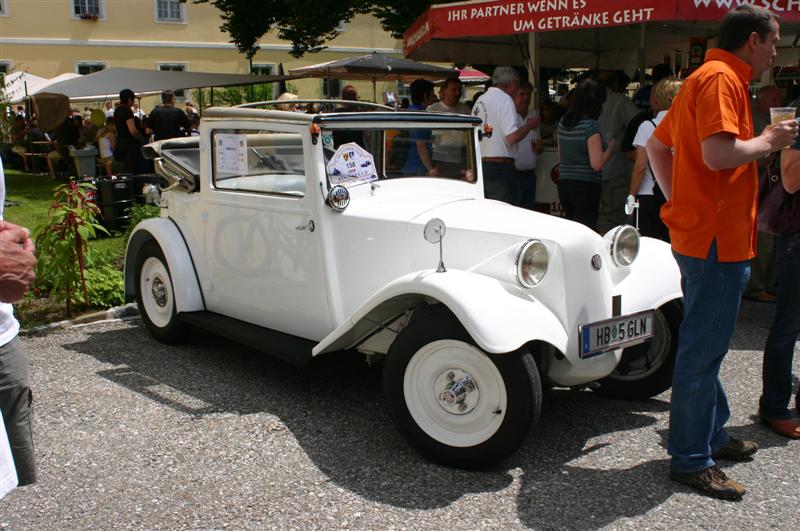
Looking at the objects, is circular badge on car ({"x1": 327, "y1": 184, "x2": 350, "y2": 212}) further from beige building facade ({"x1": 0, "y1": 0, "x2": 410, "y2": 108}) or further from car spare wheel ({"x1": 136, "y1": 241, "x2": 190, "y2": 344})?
beige building facade ({"x1": 0, "y1": 0, "x2": 410, "y2": 108})

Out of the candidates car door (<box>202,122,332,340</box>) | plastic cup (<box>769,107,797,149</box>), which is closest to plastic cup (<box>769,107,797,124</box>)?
plastic cup (<box>769,107,797,149</box>)

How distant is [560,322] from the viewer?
12.0 feet

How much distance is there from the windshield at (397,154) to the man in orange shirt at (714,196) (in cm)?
180

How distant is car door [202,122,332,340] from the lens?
441cm

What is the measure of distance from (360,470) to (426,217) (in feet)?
4.37

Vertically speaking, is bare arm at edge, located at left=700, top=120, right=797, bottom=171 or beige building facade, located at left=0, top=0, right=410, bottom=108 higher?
beige building facade, located at left=0, top=0, right=410, bottom=108

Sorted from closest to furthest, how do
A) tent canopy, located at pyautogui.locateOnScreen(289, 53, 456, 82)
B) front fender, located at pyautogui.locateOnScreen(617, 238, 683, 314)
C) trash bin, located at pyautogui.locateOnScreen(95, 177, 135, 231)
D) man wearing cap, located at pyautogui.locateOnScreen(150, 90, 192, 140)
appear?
front fender, located at pyautogui.locateOnScreen(617, 238, 683, 314), trash bin, located at pyautogui.locateOnScreen(95, 177, 135, 231), man wearing cap, located at pyautogui.locateOnScreen(150, 90, 192, 140), tent canopy, located at pyautogui.locateOnScreen(289, 53, 456, 82)

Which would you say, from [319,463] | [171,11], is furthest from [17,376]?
[171,11]

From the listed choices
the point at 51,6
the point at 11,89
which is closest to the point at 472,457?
the point at 11,89

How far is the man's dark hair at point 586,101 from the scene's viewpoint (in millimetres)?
6164

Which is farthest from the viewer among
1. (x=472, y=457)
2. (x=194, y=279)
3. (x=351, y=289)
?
(x=194, y=279)

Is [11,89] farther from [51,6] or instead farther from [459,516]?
[459,516]

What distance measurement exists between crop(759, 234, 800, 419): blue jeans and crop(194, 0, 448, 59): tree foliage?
12.5 meters

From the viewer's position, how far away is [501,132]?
6984mm
